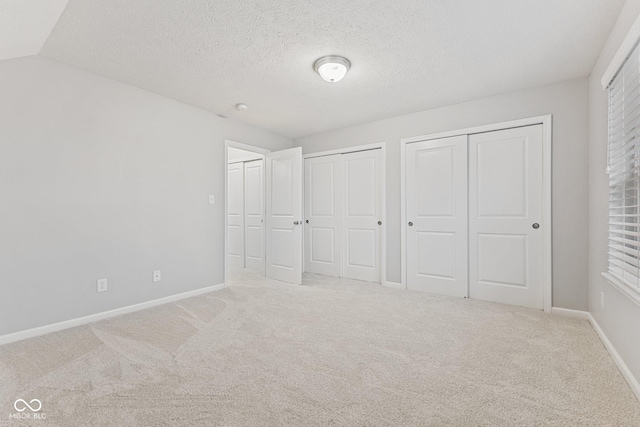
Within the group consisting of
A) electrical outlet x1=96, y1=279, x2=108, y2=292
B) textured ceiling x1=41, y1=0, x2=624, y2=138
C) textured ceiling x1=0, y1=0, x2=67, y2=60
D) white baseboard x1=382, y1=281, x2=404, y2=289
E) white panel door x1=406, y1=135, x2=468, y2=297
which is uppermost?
textured ceiling x1=41, y1=0, x2=624, y2=138

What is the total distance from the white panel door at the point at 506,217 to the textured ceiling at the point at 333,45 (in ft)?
2.00

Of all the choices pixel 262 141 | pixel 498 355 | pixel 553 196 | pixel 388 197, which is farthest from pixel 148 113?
pixel 553 196

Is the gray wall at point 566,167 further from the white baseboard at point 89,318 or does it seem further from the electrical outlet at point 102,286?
the electrical outlet at point 102,286

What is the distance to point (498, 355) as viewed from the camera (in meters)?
2.10

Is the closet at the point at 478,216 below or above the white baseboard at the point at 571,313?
above

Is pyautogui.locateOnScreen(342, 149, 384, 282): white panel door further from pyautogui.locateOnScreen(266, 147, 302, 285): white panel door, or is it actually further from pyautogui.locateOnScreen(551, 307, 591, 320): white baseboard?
pyautogui.locateOnScreen(551, 307, 591, 320): white baseboard

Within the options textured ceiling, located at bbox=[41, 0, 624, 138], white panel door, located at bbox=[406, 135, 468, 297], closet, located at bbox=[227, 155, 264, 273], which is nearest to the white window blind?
textured ceiling, located at bbox=[41, 0, 624, 138]

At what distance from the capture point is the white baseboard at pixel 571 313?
2842 millimetres

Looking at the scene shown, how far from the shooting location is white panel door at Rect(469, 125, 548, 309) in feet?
10.3

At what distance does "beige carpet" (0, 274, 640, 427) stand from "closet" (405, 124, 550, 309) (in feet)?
1.58

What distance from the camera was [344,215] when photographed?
4.63m

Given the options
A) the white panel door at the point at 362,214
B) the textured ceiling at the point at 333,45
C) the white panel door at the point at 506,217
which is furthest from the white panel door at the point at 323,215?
the white panel door at the point at 506,217

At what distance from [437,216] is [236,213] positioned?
12.5 ft

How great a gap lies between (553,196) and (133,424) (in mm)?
3871
